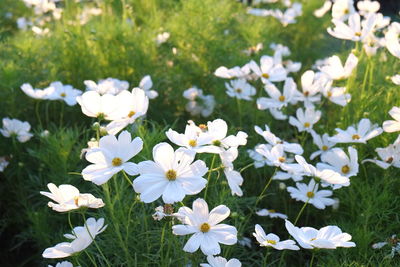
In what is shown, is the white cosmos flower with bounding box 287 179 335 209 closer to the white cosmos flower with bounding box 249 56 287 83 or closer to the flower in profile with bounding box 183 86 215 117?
the white cosmos flower with bounding box 249 56 287 83

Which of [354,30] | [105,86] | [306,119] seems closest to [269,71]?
[306,119]

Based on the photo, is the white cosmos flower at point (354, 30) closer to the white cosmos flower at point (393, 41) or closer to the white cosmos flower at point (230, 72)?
the white cosmos flower at point (393, 41)

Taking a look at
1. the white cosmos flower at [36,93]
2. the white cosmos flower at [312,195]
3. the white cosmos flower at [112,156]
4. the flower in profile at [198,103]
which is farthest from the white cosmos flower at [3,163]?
the white cosmos flower at [312,195]

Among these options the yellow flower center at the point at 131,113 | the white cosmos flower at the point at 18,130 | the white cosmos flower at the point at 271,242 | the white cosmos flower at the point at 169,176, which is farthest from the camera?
the white cosmos flower at the point at 18,130

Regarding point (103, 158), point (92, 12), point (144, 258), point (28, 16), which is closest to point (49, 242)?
point (144, 258)

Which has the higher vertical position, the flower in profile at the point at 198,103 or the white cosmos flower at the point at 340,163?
the white cosmos flower at the point at 340,163

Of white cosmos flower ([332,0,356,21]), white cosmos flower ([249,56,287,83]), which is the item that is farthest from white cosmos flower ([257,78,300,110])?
white cosmos flower ([332,0,356,21])
